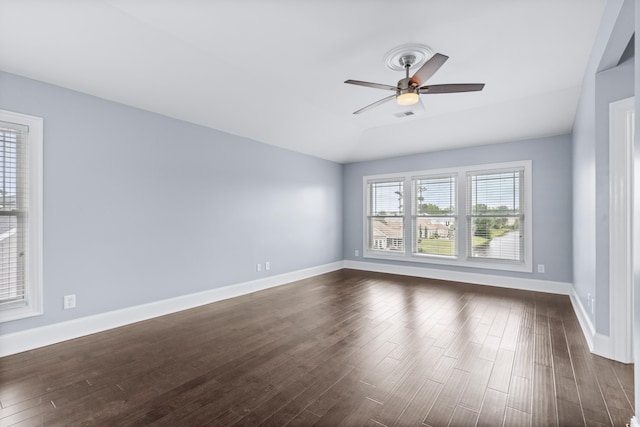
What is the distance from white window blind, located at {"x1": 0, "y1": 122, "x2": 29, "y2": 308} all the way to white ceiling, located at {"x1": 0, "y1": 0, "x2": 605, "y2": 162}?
64 centimetres

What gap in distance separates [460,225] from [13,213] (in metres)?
6.06

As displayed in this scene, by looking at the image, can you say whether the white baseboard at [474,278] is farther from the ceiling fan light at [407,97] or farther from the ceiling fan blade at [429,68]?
the ceiling fan blade at [429,68]

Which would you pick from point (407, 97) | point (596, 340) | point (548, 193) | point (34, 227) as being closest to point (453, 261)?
point (548, 193)

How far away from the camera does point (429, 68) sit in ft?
8.07

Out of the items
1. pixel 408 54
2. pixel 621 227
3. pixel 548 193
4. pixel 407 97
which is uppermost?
pixel 408 54

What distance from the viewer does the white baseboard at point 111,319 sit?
8.81 feet

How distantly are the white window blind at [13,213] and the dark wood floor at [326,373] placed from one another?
24.7 inches

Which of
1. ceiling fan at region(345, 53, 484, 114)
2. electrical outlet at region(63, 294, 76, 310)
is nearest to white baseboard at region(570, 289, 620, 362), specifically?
ceiling fan at region(345, 53, 484, 114)

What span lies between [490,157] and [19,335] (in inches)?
259

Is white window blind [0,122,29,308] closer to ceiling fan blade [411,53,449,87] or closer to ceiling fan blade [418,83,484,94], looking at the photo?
ceiling fan blade [411,53,449,87]

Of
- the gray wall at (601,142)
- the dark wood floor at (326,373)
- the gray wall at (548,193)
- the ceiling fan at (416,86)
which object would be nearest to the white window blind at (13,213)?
the dark wood floor at (326,373)

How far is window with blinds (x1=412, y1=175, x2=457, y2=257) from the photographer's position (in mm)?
5637

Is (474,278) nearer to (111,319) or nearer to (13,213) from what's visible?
(111,319)

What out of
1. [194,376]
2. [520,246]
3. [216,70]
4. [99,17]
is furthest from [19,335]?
[520,246]
